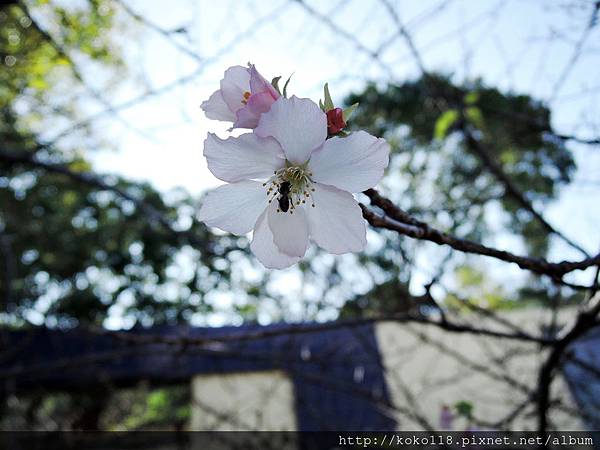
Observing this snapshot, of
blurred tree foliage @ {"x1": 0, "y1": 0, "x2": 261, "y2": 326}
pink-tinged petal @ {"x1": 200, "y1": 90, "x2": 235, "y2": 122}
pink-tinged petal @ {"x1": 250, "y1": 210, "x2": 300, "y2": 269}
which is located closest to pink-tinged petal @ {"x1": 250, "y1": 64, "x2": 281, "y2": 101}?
pink-tinged petal @ {"x1": 200, "y1": 90, "x2": 235, "y2": 122}

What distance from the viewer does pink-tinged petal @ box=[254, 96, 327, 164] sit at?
0.68 meters

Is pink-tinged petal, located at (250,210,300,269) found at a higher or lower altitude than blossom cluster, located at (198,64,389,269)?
lower

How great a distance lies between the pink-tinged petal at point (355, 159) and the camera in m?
0.71

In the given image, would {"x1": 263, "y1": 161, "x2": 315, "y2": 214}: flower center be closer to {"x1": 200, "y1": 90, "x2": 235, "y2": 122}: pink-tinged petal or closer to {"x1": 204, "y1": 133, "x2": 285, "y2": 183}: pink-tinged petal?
{"x1": 204, "y1": 133, "x2": 285, "y2": 183}: pink-tinged petal

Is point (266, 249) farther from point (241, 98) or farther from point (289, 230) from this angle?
point (241, 98)

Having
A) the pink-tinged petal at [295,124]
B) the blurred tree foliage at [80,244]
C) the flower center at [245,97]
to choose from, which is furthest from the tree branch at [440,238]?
the blurred tree foliage at [80,244]

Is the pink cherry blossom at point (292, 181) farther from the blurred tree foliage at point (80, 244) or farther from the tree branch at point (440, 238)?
the blurred tree foliage at point (80, 244)

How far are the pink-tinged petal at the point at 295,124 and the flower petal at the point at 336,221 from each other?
0.27ft

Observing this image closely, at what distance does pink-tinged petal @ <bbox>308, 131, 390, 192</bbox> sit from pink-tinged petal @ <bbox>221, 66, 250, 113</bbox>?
155 mm

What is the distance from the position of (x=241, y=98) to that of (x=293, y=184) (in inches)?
6.3

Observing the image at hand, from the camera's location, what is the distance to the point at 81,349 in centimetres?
589

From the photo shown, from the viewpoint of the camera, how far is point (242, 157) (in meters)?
0.76

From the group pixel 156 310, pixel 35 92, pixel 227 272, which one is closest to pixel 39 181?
pixel 156 310

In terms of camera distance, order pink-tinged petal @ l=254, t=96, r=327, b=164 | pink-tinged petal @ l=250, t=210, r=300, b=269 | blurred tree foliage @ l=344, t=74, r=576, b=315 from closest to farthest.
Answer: pink-tinged petal @ l=254, t=96, r=327, b=164
pink-tinged petal @ l=250, t=210, r=300, b=269
blurred tree foliage @ l=344, t=74, r=576, b=315
